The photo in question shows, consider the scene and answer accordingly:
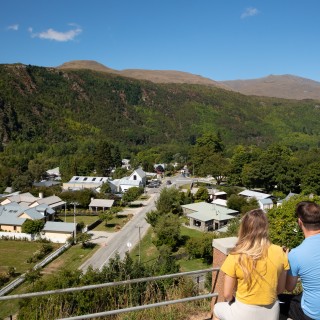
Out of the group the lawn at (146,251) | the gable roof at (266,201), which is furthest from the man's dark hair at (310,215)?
the gable roof at (266,201)

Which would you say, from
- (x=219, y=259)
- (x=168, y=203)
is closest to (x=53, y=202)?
(x=168, y=203)

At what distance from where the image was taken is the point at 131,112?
442 feet

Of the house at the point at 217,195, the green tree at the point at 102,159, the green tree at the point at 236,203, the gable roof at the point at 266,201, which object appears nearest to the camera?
the green tree at the point at 236,203

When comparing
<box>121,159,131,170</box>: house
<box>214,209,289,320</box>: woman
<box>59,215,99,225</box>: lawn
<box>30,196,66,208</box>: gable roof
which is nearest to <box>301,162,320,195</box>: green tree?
<box>59,215,99,225</box>: lawn

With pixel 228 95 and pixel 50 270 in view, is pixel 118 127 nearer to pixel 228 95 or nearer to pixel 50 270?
pixel 228 95

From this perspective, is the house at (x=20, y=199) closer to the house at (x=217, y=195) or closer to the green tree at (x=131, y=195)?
the green tree at (x=131, y=195)

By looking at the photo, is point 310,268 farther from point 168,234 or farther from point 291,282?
point 168,234

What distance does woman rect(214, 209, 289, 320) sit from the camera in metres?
3.03

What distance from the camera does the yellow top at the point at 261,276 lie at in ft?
10.1

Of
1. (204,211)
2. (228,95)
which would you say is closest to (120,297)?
(204,211)

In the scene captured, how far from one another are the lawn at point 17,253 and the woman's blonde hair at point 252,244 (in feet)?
73.8

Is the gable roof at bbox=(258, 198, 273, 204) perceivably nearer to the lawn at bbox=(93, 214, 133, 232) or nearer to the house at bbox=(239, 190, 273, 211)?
the house at bbox=(239, 190, 273, 211)

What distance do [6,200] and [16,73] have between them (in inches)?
3659

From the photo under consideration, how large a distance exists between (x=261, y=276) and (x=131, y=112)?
438 ft
